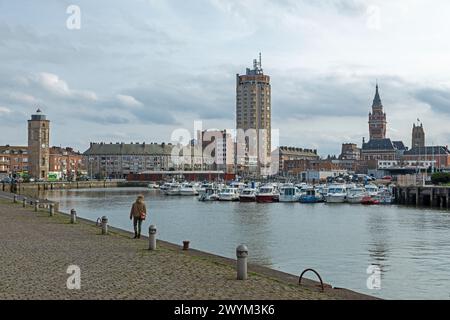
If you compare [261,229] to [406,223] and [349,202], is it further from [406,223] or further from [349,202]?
[349,202]

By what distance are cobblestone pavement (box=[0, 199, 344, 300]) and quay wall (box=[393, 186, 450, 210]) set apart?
70.7m

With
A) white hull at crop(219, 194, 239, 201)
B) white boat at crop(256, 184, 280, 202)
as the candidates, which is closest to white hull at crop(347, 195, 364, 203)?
white boat at crop(256, 184, 280, 202)

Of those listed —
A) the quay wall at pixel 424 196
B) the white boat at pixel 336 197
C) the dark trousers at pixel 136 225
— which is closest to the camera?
the dark trousers at pixel 136 225

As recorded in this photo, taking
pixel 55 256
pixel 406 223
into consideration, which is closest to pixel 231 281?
pixel 55 256

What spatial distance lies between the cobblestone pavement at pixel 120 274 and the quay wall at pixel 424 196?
70730mm

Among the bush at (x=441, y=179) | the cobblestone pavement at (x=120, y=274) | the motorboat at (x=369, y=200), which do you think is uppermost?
the bush at (x=441, y=179)

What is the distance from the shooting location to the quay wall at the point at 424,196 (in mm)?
90875

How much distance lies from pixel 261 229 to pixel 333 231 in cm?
598

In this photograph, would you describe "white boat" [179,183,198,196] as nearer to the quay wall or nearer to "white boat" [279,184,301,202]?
"white boat" [279,184,301,202]

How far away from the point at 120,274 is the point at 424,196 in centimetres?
Answer: 8627

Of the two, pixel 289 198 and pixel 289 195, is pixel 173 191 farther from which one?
pixel 289 198

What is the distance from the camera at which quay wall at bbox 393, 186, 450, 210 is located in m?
90.9

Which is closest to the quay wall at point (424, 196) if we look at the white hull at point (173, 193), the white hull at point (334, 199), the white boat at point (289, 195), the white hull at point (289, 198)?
the white hull at point (334, 199)

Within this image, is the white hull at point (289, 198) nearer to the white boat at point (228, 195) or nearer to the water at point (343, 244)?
the white boat at point (228, 195)
